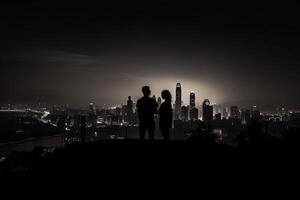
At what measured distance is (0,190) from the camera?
10703 millimetres

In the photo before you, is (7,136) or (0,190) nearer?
(0,190)

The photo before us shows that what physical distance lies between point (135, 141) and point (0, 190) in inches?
190

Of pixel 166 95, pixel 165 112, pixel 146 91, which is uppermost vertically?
pixel 146 91

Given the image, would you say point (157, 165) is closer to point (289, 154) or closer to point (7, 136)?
point (289, 154)

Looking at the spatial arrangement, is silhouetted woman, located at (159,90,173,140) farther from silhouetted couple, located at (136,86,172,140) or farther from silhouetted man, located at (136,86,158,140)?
silhouetted man, located at (136,86,158,140)

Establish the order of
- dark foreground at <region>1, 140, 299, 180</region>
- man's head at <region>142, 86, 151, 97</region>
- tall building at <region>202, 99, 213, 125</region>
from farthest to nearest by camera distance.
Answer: tall building at <region>202, 99, 213, 125</region> → man's head at <region>142, 86, 151, 97</region> → dark foreground at <region>1, 140, 299, 180</region>

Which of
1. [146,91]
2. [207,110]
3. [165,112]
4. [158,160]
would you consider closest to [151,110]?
[165,112]

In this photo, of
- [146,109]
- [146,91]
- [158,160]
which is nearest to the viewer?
[158,160]

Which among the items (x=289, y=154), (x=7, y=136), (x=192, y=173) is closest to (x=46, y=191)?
(x=192, y=173)

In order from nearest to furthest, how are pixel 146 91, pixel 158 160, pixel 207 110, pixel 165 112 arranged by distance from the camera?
pixel 158 160, pixel 146 91, pixel 165 112, pixel 207 110

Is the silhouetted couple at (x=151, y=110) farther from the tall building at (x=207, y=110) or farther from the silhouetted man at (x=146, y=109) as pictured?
the tall building at (x=207, y=110)

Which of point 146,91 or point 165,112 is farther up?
point 146,91

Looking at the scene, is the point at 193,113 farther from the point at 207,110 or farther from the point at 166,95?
the point at 166,95

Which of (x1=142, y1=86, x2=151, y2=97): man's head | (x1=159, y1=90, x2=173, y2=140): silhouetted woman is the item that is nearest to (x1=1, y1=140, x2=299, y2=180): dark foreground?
(x1=159, y1=90, x2=173, y2=140): silhouetted woman
